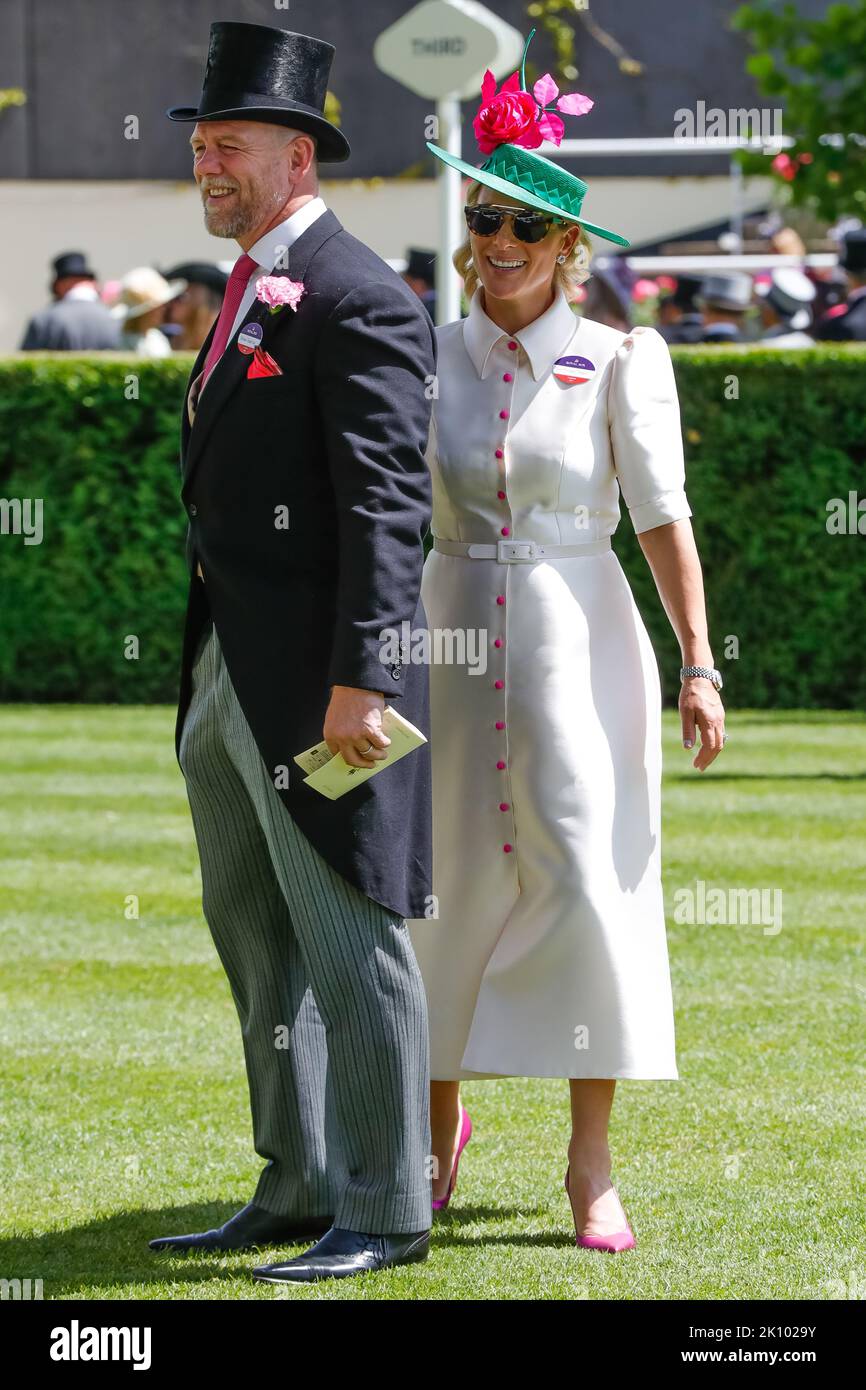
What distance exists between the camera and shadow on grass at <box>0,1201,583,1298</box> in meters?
4.29

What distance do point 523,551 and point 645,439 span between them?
1.05ft

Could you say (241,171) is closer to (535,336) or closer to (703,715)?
(535,336)

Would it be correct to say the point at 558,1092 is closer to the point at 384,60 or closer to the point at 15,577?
the point at 384,60

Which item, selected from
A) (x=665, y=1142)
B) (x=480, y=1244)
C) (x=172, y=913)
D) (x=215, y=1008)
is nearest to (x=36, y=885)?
(x=172, y=913)

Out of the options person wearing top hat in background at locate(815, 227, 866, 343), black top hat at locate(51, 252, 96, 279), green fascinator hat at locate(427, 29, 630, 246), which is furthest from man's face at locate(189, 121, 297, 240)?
black top hat at locate(51, 252, 96, 279)

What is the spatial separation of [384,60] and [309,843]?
8808mm

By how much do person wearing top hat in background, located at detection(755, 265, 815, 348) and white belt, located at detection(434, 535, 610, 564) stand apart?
11.1 meters

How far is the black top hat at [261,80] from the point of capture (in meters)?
4.09

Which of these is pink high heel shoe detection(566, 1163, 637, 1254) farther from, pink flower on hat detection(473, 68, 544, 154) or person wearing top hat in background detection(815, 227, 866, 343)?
person wearing top hat in background detection(815, 227, 866, 343)

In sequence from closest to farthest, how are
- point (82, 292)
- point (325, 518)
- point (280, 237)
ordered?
point (325, 518), point (280, 237), point (82, 292)

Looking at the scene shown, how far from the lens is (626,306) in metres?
13.0

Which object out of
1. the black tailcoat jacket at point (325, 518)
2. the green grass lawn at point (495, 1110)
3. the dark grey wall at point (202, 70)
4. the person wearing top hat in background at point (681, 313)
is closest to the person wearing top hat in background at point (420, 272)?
the person wearing top hat in background at point (681, 313)

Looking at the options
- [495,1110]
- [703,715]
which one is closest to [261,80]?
[703,715]

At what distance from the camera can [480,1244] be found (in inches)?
177
